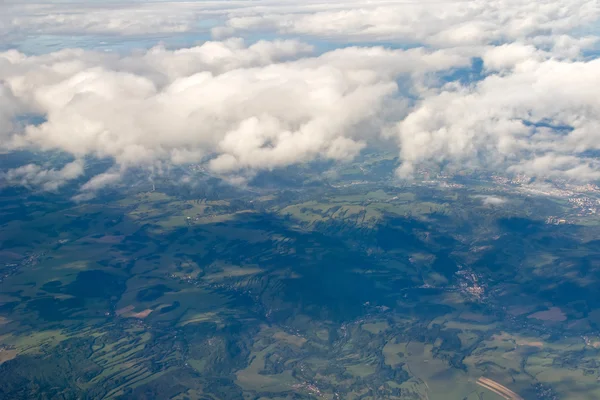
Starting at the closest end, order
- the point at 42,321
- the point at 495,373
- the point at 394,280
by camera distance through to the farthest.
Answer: the point at 495,373 < the point at 42,321 < the point at 394,280

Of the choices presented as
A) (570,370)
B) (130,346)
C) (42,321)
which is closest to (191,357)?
(130,346)

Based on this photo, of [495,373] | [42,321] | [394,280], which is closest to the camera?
[495,373]

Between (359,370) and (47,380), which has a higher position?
(47,380)

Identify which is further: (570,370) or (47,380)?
(570,370)

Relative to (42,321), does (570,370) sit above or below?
below

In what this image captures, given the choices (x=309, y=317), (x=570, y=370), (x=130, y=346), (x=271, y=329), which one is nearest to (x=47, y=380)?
(x=130, y=346)

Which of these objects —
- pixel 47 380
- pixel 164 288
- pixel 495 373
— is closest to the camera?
pixel 47 380

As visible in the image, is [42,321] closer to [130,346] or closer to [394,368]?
[130,346]

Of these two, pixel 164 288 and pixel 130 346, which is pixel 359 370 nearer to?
pixel 130 346

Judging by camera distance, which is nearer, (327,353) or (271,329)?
(327,353)
